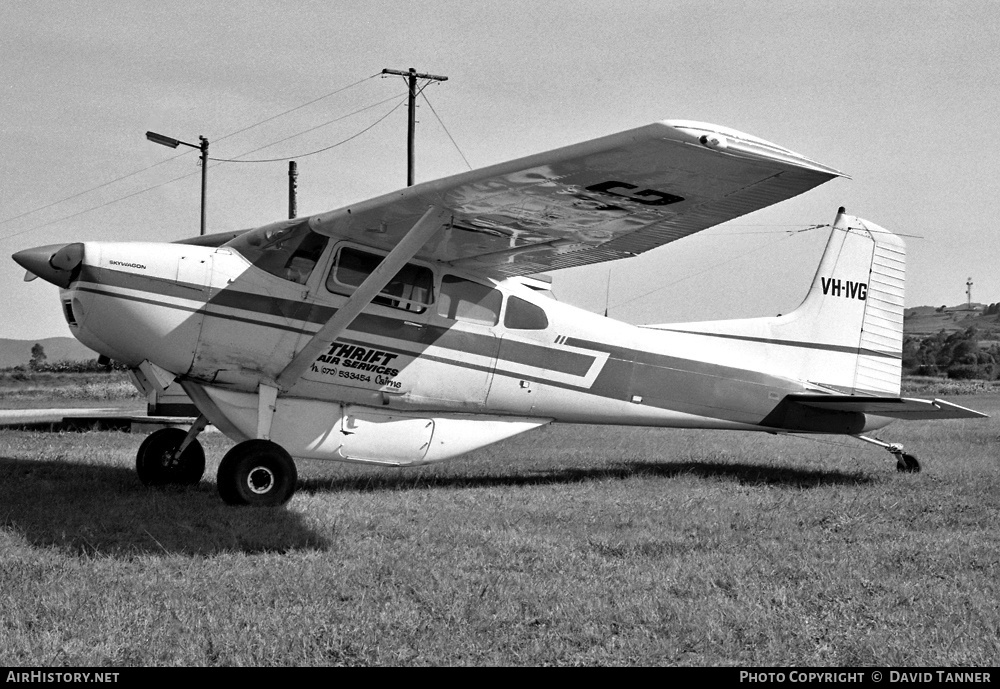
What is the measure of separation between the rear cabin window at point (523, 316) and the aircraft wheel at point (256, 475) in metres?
2.82

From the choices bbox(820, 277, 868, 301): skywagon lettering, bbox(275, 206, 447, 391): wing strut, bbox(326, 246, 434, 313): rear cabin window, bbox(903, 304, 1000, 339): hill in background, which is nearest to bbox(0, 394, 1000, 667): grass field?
bbox(275, 206, 447, 391): wing strut

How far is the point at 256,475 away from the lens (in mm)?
7160

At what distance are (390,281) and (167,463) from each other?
111 inches

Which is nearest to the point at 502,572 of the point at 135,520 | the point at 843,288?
the point at 135,520

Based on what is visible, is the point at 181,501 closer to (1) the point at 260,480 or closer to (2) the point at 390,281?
(1) the point at 260,480

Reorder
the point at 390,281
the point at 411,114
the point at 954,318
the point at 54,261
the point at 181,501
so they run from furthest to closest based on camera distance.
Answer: the point at 954,318 < the point at 411,114 < the point at 390,281 < the point at 181,501 < the point at 54,261

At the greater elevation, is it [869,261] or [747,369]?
Result: [869,261]

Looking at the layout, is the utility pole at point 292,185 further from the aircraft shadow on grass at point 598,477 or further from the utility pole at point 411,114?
the aircraft shadow on grass at point 598,477

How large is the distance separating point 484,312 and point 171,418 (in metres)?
10.1

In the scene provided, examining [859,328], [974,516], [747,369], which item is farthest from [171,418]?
[974,516]

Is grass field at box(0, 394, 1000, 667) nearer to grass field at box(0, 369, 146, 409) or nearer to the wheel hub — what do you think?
the wheel hub

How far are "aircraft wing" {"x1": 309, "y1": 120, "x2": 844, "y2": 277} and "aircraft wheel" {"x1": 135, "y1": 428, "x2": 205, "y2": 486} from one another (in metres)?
2.59
